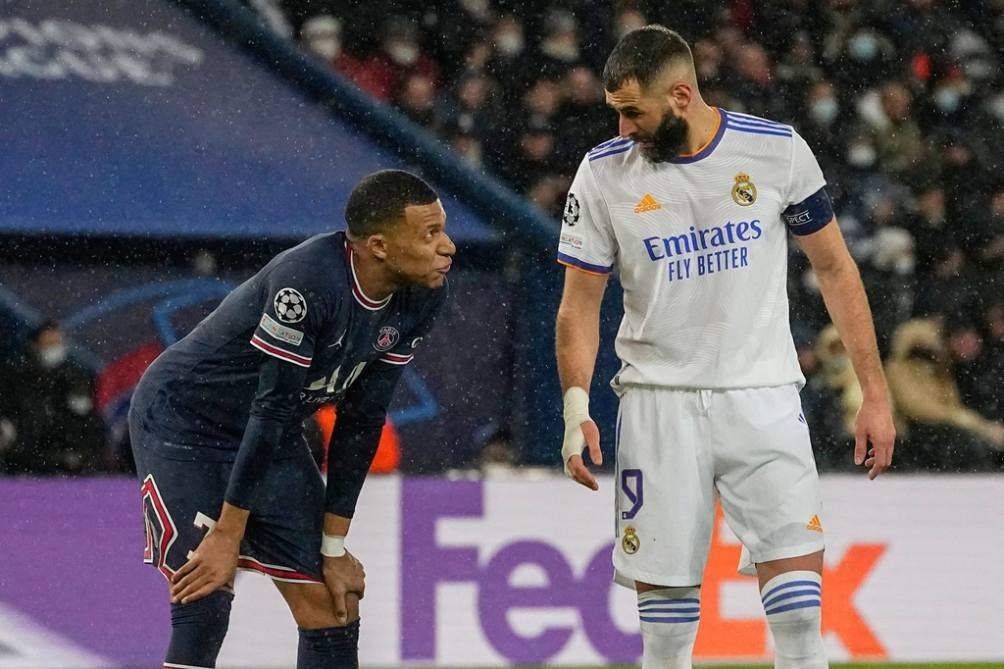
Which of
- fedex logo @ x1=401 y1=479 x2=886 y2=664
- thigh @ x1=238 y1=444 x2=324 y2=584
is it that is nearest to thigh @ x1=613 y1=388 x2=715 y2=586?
thigh @ x1=238 y1=444 x2=324 y2=584

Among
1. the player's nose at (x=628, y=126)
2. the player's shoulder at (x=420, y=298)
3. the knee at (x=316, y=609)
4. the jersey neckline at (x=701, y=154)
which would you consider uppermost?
the player's nose at (x=628, y=126)

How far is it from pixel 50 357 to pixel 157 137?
5.59 ft

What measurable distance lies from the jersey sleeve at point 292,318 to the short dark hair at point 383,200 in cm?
19

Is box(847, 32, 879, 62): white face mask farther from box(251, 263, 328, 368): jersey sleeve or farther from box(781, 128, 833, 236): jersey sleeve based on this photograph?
box(251, 263, 328, 368): jersey sleeve

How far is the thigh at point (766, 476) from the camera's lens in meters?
4.12

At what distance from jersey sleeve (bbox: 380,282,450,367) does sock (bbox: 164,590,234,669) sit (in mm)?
781

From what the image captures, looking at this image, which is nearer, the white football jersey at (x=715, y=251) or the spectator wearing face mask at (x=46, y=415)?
the white football jersey at (x=715, y=251)

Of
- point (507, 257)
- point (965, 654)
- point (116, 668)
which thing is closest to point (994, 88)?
point (507, 257)

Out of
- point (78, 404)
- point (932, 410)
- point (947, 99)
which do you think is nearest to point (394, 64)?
point (78, 404)

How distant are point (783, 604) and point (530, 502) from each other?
3071 millimetres

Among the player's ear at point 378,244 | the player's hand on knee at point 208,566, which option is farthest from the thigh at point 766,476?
the player's hand on knee at point 208,566

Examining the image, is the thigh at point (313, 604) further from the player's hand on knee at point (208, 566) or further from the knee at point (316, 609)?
the player's hand on knee at point (208, 566)

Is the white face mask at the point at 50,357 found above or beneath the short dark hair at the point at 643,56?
beneath

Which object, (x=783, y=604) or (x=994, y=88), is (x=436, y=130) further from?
(x=783, y=604)
